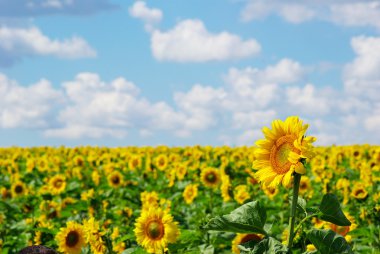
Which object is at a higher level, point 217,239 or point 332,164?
point 332,164

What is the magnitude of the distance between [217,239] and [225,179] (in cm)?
396

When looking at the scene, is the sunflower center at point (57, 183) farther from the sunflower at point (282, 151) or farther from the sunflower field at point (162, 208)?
the sunflower at point (282, 151)

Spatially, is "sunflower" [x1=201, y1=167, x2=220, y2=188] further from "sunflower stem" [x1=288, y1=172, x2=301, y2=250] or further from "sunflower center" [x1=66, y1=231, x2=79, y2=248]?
"sunflower stem" [x1=288, y1=172, x2=301, y2=250]

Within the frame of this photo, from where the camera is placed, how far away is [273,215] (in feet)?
34.8

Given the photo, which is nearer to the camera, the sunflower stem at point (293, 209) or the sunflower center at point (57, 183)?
the sunflower stem at point (293, 209)

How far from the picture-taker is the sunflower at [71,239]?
654cm

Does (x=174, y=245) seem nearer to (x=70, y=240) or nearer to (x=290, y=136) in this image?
(x=70, y=240)

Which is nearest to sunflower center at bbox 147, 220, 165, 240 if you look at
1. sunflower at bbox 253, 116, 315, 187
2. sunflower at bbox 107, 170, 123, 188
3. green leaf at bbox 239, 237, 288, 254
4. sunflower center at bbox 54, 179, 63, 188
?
sunflower at bbox 253, 116, 315, 187

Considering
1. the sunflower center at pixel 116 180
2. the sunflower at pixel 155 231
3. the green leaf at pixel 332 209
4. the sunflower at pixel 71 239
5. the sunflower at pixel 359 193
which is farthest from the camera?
the sunflower center at pixel 116 180

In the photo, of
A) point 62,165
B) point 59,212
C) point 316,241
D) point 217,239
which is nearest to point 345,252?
point 316,241

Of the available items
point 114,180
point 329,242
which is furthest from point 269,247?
point 114,180

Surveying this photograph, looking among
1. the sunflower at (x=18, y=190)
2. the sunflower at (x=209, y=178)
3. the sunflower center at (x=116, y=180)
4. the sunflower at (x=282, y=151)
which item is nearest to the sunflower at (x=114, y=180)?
the sunflower center at (x=116, y=180)

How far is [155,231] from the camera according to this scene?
592 cm

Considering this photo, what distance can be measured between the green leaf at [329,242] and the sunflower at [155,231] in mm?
2455
